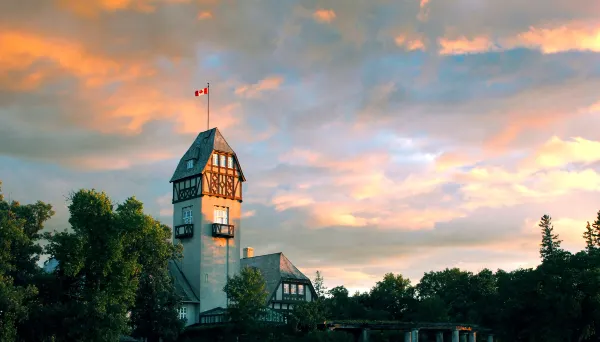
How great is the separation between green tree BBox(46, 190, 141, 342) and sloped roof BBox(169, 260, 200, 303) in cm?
1345

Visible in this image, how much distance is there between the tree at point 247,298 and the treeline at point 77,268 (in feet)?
24.0

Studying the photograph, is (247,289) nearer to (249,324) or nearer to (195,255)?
(249,324)

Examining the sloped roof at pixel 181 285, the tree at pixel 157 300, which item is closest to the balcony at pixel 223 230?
the sloped roof at pixel 181 285

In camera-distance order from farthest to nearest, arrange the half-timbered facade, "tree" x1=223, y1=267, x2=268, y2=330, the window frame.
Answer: the window frame < the half-timbered facade < "tree" x1=223, y1=267, x2=268, y2=330

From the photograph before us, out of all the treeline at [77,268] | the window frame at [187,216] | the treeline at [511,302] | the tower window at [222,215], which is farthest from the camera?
the tower window at [222,215]

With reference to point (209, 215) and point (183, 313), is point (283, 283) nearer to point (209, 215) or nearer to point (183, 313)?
point (209, 215)

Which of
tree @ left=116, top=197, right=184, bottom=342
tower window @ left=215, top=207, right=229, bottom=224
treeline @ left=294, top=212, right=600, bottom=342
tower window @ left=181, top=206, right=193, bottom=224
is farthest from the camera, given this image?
tower window @ left=215, top=207, right=229, bottom=224

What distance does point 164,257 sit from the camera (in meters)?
52.7

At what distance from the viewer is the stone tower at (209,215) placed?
208 feet

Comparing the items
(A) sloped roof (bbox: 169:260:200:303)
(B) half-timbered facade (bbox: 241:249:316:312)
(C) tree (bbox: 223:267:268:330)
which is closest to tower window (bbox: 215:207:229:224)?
(A) sloped roof (bbox: 169:260:200:303)

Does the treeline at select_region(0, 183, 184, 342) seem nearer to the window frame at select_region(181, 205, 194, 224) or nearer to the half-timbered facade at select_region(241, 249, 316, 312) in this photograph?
the window frame at select_region(181, 205, 194, 224)

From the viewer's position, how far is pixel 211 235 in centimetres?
6397

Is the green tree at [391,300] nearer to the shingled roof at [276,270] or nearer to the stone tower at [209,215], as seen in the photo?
the shingled roof at [276,270]

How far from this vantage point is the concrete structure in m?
63.0
